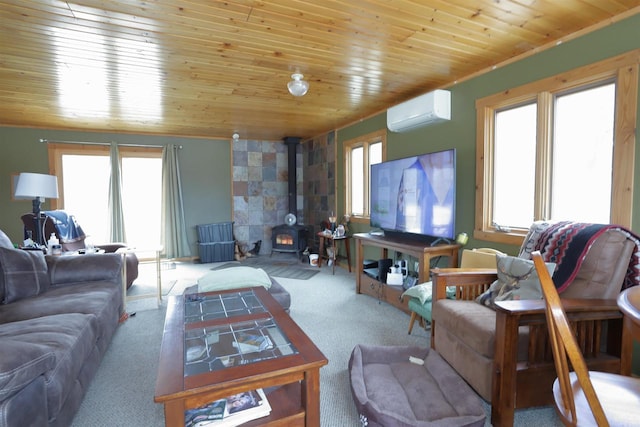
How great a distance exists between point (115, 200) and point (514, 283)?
587 cm

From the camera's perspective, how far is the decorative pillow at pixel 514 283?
182cm

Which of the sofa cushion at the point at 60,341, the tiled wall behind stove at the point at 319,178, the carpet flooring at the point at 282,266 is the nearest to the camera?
the sofa cushion at the point at 60,341

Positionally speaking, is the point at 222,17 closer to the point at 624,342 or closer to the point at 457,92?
the point at 457,92

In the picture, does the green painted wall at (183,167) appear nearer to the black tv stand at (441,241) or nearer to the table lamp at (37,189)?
the table lamp at (37,189)

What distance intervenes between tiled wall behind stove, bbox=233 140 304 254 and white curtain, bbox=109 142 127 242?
193 centimetres

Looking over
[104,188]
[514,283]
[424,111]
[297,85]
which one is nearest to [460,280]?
[514,283]

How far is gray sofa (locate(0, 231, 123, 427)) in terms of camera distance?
1240mm

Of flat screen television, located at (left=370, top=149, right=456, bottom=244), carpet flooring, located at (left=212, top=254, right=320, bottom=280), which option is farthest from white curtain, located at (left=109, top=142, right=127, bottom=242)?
flat screen television, located at (left=370, top=149, right=456, bottom=244)

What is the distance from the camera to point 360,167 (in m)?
4.97

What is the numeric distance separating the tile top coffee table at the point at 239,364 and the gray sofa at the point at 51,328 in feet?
1.50

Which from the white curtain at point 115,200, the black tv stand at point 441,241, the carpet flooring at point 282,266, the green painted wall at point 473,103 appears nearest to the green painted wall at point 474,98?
the green painted wall at point 473,103

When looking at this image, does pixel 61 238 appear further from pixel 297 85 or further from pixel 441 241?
pixel 441 241

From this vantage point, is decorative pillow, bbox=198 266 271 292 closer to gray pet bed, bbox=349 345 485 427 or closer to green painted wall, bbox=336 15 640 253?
gray pet bed, bbox=349 345 485 427

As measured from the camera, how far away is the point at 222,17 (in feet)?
6.92
